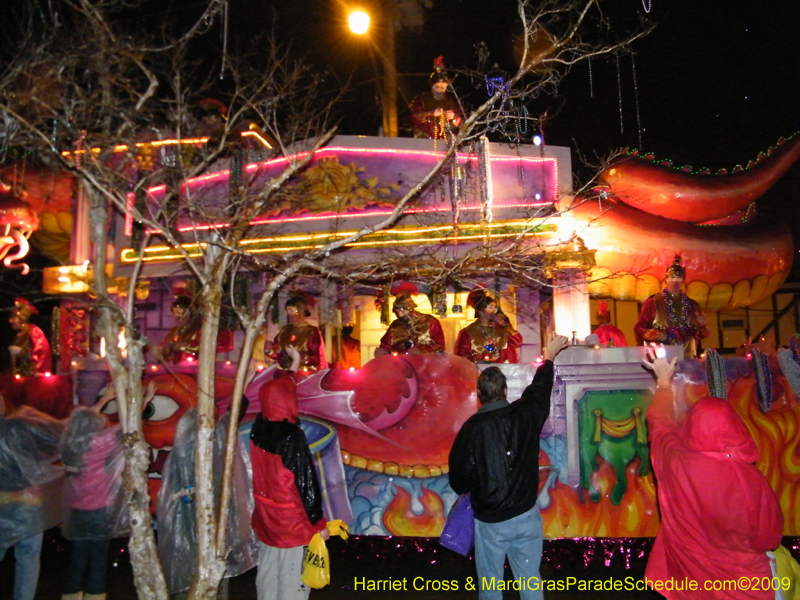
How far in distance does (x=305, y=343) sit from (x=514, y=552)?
166 inches

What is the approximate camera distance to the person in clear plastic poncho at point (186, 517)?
5578 millimetres

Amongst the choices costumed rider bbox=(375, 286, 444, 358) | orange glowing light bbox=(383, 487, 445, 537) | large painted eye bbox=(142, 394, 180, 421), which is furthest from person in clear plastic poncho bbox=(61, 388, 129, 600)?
costumed rider bbox=(375, 286, 444, 358)

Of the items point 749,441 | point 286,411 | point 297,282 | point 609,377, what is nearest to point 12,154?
point 297,282

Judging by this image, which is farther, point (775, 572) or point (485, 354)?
point (485, 354)

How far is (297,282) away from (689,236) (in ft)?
17.8

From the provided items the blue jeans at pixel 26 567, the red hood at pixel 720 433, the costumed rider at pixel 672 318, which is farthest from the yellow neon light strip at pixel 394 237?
the red hood at pixel 720 433

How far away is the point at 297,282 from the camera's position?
9.39 meters

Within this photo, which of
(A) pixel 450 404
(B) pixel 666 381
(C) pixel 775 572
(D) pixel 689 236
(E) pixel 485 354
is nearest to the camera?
(C) pixel 775 572

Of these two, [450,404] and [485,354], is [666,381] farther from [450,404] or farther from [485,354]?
[485,354]

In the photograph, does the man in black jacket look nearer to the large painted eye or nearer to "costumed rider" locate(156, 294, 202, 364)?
the large painted eye

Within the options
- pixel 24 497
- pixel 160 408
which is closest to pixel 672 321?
pixel 160 408

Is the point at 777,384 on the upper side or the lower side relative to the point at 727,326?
lower

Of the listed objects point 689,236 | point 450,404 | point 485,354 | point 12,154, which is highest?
point 12,154

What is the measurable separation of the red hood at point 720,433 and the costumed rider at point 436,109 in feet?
20.7
